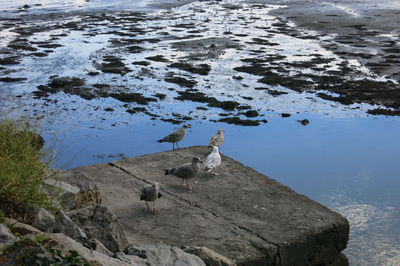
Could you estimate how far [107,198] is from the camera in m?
7.39

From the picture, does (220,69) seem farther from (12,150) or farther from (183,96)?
(12,150)

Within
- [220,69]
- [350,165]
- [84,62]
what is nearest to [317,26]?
[220,69]

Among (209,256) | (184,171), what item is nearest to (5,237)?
(209,256)

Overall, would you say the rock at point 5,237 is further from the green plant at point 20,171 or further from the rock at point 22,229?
the green plant at point 20,171

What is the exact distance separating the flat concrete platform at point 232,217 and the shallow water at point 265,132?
91 cm

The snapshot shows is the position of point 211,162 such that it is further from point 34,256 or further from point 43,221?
point 34,256

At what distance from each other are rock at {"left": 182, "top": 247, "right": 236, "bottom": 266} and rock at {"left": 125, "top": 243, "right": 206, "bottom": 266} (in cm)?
13

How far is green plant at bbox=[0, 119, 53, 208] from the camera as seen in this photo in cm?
552

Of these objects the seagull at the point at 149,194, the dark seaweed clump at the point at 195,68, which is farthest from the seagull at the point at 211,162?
the dark seaweed clump at the point at 195,68

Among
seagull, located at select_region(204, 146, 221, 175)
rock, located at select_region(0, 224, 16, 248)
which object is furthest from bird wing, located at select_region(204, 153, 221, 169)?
rock, located at select_region(0, 224, 16, 248)

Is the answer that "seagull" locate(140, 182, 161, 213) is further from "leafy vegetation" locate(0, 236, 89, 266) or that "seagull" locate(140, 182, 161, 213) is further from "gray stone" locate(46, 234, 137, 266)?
"leafy vegetation" locate(0, 236, 89, 266)

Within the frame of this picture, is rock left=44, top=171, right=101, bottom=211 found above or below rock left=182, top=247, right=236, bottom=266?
above

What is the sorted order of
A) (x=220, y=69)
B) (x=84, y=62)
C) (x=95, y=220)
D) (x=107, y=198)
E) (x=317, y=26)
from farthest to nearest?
(x=317, y=26)
(x=84, y=62)
(x=220, y=69)
(x=107, y=198)
(x=95, y=220)

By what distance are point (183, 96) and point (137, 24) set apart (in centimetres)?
1651
